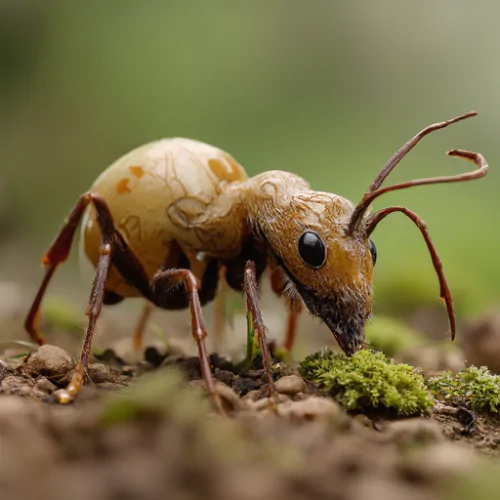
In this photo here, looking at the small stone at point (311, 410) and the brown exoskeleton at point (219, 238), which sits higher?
the brown exoskeleton at point (219, 238)

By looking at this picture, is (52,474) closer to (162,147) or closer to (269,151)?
(162,147)

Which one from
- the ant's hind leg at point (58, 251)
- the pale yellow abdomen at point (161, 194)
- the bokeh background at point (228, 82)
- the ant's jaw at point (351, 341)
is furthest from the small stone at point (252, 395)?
the bokeh background at point (228, 82)

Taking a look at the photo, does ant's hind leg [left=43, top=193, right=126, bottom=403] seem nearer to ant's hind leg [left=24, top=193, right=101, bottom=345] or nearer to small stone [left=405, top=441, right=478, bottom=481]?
ant's hind leg [left=24, top=193, right=101, bottom=345]

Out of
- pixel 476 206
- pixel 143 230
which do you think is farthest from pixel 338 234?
pixel 476 206

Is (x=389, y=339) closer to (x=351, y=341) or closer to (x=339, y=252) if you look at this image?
(x=351, y=341)

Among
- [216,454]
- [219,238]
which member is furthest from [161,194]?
[216,454]

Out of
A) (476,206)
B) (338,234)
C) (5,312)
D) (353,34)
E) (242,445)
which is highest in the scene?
(353,34)

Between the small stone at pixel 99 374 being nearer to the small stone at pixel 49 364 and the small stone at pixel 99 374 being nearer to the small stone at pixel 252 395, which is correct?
the small stone at pixel 49 364
